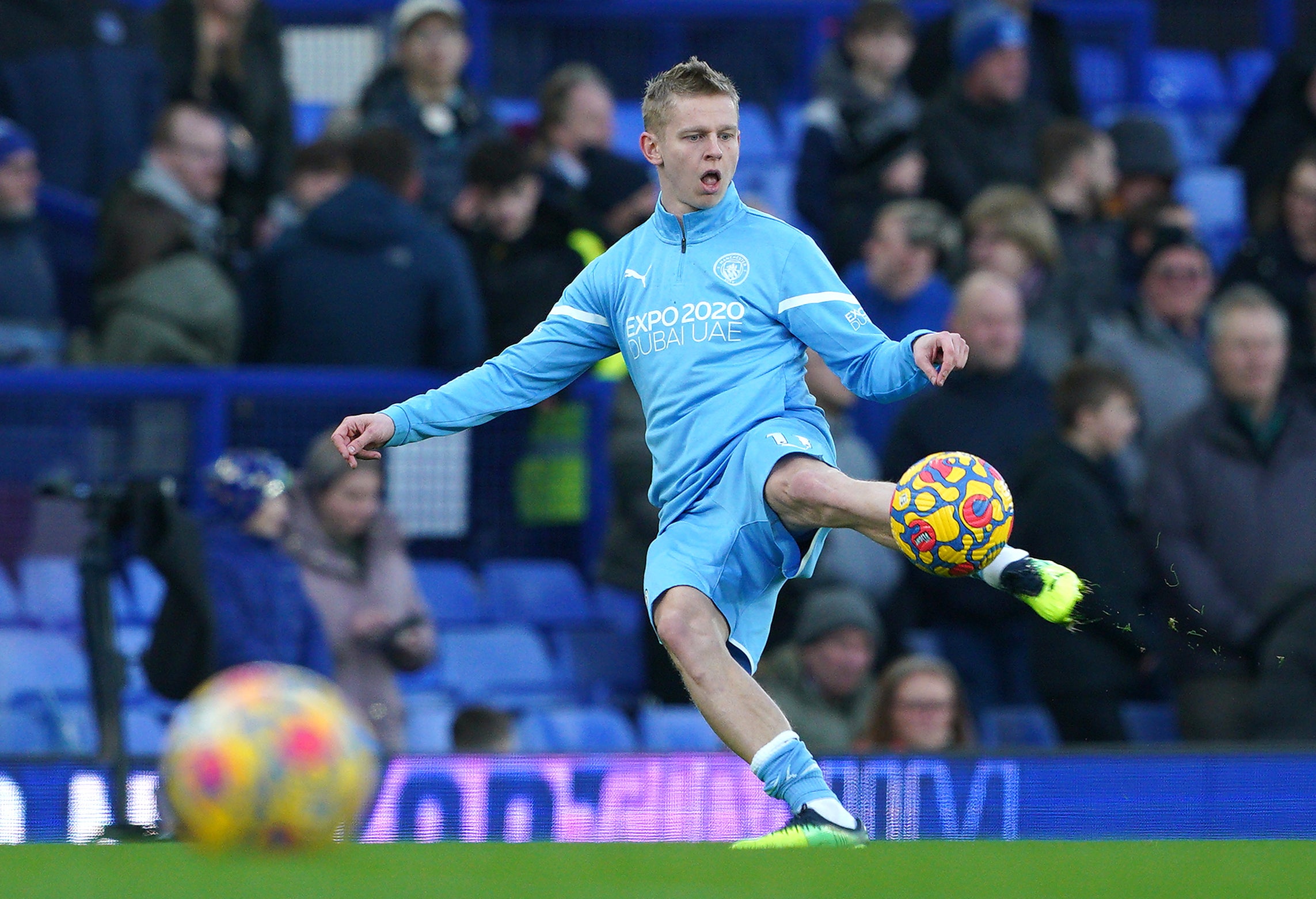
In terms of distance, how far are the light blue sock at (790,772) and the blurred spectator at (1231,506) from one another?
3.34m

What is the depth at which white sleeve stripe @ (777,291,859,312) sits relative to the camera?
17.1ft

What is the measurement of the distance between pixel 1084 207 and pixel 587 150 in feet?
7.89

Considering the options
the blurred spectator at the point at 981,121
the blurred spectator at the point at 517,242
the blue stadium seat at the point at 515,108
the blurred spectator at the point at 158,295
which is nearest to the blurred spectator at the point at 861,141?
the blurred spectator at the point at 981,121

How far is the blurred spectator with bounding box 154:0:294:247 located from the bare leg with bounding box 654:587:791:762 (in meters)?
5.51

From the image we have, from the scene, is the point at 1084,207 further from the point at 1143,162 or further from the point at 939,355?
the point at 939,355

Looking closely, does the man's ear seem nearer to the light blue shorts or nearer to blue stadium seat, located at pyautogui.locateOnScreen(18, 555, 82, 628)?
the light blue shorts

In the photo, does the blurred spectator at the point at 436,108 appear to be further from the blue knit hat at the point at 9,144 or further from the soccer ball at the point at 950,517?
the soccer ball at the point at 950,517

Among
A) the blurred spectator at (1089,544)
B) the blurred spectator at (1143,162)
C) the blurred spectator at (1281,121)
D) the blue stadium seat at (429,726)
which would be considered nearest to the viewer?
the blurred spectator at (1089,544)

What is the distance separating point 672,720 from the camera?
834 centimetres

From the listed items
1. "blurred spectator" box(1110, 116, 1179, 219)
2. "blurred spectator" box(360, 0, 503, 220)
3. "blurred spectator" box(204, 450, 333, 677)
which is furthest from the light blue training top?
"blurred spectator" box(1110, 116, 1179, 219)

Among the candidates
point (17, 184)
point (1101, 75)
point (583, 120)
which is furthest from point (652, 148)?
point (1101, 75)

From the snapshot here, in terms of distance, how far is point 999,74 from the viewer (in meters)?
10.4

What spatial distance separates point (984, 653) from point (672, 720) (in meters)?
1.28

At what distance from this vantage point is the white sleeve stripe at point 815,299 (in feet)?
17.1
